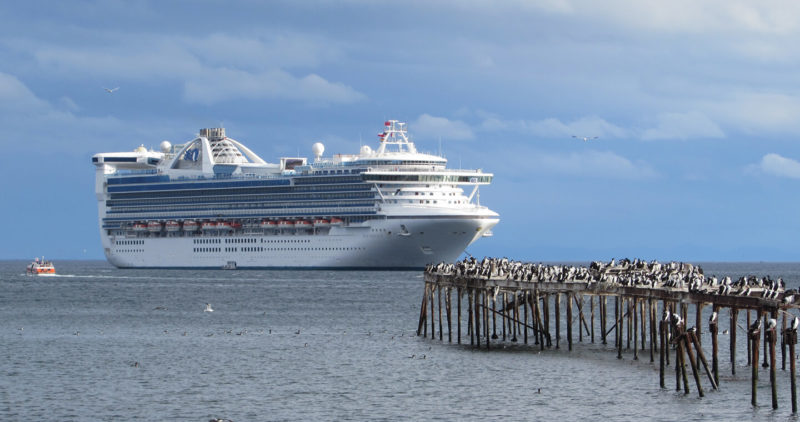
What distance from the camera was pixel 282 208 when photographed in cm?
13188

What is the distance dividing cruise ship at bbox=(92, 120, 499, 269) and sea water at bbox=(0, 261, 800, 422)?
164 ft

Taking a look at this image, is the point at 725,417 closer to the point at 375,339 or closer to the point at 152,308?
the point at 375,339

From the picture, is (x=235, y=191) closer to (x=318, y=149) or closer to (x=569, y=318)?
(x=318, y=149)

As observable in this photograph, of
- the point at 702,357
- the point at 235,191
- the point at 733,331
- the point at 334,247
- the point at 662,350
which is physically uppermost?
the point at 235,191

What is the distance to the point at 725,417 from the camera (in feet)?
111

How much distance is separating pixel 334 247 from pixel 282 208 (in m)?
9.30

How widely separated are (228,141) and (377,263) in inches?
1280

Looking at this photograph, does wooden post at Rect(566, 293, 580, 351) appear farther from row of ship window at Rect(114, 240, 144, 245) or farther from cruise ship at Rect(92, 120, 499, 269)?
row of ship window at Rect(114, 240, 144, 245)

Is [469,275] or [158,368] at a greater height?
[469,275]

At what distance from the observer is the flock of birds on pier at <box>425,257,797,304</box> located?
131 ft

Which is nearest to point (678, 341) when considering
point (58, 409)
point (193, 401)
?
point (193, 401)

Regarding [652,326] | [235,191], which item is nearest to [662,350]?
[652,326]

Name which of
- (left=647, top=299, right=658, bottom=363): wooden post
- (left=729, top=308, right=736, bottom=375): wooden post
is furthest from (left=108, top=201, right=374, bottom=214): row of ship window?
(left=729, top=308, right=736, bottom=375): wooden post

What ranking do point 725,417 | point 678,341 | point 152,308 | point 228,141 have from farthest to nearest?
point 228,141, point 152,308, point 678,341, point 725,417
